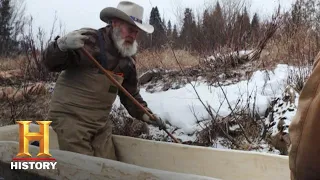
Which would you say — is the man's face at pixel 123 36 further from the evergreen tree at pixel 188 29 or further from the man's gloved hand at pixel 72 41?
the evergreen tree at pixel 188 29

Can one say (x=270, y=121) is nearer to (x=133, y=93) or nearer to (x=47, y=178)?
(x=133, y=93)

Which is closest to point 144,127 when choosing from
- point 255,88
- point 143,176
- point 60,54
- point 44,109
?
point 255,88

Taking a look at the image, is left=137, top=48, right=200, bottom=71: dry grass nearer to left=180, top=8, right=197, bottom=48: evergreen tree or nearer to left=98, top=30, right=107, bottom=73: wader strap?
left=180, top=8, right=197, bottom=48: evergreen tree

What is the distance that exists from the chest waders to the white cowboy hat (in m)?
0.18

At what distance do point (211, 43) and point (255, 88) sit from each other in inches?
69.9

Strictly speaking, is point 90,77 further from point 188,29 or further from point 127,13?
point 188,29

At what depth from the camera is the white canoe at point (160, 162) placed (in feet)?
6.48

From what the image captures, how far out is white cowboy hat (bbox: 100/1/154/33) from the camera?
9.61ft

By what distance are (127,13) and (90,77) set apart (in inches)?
23.4

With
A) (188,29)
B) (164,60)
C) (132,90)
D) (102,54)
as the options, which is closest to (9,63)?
(164,60)

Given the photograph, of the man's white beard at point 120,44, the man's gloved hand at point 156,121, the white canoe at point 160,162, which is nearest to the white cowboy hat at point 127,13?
the man's white beard at point 120,44

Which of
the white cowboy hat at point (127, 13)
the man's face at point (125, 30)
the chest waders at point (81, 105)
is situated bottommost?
the chest waders at point (81, 105)

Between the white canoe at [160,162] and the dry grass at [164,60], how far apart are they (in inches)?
160

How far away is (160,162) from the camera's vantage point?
3012mm
